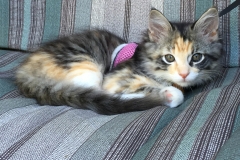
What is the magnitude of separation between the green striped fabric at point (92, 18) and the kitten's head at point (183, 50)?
248 millimetres

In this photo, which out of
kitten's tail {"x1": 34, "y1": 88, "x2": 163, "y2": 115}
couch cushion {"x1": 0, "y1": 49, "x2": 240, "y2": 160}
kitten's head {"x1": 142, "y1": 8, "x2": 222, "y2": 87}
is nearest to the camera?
couch cushion {"x1": 0, "y1": 49, "x2": 240, "y2": 160}

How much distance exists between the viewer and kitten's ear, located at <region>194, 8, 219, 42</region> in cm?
162

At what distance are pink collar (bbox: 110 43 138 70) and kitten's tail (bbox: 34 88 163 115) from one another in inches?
13.0

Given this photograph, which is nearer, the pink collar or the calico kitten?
the calico kitten

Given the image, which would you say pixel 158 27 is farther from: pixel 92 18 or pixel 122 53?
pixel 92 18

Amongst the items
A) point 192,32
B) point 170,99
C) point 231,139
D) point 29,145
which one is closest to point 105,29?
point 192,32

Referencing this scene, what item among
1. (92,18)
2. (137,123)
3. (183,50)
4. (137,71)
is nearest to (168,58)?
(183,50)

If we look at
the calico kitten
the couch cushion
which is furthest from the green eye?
the couch cushion

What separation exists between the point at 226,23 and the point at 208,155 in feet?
3.59

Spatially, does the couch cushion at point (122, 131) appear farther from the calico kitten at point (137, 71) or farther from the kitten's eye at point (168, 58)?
the kitten's eye at point (168, 58)

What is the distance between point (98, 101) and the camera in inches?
59.0

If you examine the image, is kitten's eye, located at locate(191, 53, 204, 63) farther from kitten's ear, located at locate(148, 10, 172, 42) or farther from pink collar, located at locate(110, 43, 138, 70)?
pink collar, located at locate(110, 43, 138, 70)

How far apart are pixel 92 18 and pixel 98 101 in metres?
0.75

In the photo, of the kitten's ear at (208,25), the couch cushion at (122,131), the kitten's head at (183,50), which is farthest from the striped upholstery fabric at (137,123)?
the kitten's ear at (208,25)
